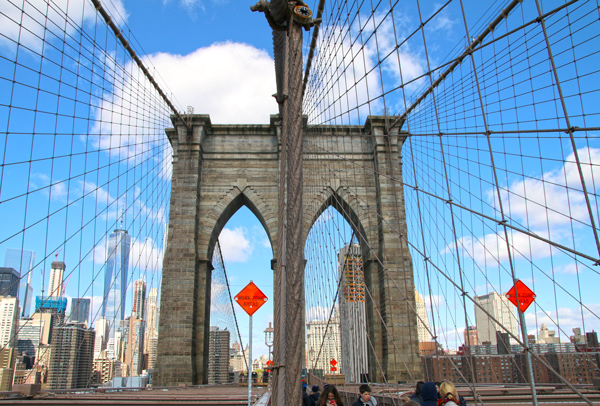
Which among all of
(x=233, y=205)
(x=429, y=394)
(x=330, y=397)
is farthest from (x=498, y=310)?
(x=429, y=394)

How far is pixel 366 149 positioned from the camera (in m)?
14.4

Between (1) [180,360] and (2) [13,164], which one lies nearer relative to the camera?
(2) [13,164]

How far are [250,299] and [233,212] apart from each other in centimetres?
882

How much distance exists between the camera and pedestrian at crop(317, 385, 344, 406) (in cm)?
380

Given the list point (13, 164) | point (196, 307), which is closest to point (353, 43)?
point (13, 164)

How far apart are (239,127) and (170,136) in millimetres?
2162

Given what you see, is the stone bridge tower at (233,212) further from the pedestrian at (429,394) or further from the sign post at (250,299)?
the pedestrian at (429,394)

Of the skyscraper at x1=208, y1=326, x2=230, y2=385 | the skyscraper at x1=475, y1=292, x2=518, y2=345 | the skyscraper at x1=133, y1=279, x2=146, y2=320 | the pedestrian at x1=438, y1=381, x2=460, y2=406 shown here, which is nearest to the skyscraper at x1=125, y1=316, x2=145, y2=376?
the skyscraper at x1=133, y1=279, x2=146, y2=320

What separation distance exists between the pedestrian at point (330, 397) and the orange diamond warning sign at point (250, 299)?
7.54ft

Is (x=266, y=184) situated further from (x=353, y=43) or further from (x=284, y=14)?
(x=284, y=14)

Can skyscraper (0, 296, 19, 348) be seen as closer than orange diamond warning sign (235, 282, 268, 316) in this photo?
No

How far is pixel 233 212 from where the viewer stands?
1489cm

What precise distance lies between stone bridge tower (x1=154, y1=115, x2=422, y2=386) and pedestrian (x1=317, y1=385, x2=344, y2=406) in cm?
755

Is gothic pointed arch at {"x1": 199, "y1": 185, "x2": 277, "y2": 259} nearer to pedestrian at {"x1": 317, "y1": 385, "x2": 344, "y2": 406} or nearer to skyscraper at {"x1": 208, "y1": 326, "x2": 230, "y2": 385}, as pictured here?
pedestrian at {"x1": 317, "y1": 385, "x2": 344, "y2": 406}
